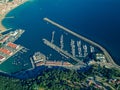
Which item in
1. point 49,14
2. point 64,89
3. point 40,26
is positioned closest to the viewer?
point 64,89

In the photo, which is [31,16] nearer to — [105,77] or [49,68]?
[49,68]

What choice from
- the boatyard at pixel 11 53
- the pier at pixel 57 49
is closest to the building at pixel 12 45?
the boatyard at pixel 11 53

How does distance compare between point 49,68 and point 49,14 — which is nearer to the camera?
point 49,68

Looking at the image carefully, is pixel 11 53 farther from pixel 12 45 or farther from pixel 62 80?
pixel 62 80

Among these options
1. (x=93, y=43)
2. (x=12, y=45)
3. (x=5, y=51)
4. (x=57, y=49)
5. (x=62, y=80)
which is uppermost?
(x=93, y=43)

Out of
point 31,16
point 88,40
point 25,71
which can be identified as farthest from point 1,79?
point 31,16

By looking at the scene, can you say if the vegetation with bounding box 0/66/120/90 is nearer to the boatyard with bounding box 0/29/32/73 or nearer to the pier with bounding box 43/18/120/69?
the pier with bounding box 43/18/120/69

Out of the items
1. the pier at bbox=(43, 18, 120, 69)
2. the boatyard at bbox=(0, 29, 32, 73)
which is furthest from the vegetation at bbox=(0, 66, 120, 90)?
the boatyard at bbox=(0, 29, 32, 73)

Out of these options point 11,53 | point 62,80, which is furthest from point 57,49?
point 62,80

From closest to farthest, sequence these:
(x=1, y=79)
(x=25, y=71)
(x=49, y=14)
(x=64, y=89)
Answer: (x=64, y=89) → (x=1, y=79) → (x=25, y=71) → (x=49, y=14)
